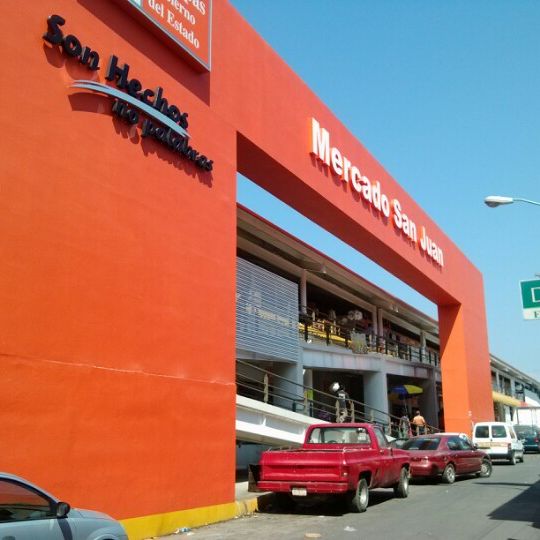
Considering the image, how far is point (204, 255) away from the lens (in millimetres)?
11211

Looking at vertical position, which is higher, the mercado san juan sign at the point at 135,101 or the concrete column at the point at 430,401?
the mercado san juan sign at the point at 135,101

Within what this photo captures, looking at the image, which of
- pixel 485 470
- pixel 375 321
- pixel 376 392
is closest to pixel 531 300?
pixel 485 470

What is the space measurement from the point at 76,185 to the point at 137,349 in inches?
103

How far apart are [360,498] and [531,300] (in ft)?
23.3

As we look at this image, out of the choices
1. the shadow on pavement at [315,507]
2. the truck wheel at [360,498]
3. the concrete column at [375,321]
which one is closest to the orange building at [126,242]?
the shadow on pavement at [315,507]

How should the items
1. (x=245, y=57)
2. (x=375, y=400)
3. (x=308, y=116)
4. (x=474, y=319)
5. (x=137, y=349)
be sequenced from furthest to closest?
(x=474, y=319)
(x=375, y=400)
(x=308, y=116)
(x=245, y=57)
(x=137, y=349)

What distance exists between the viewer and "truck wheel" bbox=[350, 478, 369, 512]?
11.5m

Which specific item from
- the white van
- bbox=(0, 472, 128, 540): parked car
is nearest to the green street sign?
the white van

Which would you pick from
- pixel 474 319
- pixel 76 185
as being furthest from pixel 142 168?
pixel 474 319

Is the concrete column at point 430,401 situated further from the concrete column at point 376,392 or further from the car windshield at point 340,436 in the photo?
the car windshield at point 340,436

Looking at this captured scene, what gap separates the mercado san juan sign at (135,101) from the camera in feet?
28.5

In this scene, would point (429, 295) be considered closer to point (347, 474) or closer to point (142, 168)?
point (347, 474)

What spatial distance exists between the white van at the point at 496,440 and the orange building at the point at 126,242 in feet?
52.2

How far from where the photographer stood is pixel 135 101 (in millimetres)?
9742
